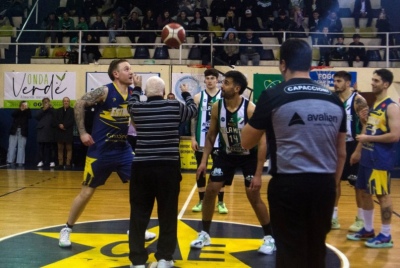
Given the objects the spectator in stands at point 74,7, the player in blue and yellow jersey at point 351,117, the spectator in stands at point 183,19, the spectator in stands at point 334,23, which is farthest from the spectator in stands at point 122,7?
the player in blue and yellow jersey at point 351,117

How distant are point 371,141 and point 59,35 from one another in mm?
14395

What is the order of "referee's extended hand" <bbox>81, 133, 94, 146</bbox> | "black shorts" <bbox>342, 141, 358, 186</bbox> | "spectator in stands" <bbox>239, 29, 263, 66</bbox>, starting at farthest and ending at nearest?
"spectator in stands" <bbox>239, 29, 263, 66</bbox> < "black shorts" <bbox>342, 141, 358, 186</bbox> < "referee's extended hand" <bbox>81, 133, 94, 146</bbox>

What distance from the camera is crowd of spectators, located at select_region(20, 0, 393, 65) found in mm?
17406

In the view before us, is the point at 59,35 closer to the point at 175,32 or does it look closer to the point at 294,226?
the point at 175,32

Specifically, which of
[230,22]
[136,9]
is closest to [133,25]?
[136,9]

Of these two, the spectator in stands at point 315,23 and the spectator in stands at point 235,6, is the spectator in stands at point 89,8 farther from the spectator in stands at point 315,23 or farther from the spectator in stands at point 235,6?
the spectator in stands at point 315,23

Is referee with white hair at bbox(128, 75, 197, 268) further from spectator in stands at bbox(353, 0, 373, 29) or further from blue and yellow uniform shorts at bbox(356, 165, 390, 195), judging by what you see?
spectator in stands at bbox(353, 0, 373, 29)

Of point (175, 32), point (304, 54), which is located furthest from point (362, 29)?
point (304, 54)

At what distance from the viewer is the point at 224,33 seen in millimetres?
17672

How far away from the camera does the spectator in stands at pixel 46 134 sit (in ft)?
51.1

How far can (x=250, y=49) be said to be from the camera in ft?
55.7

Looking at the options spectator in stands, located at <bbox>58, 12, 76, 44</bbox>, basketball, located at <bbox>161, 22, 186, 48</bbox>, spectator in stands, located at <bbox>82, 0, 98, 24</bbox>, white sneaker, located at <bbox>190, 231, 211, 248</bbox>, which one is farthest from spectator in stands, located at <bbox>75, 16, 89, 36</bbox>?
white sneaker, located at <bbox>190, 231, 211, 248</bbox>

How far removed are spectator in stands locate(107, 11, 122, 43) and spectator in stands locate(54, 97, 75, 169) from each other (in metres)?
3.22

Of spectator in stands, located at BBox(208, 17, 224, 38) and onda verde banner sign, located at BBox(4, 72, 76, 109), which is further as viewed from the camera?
spectator in stands, located at BBox(208, 17, 224, 38)
